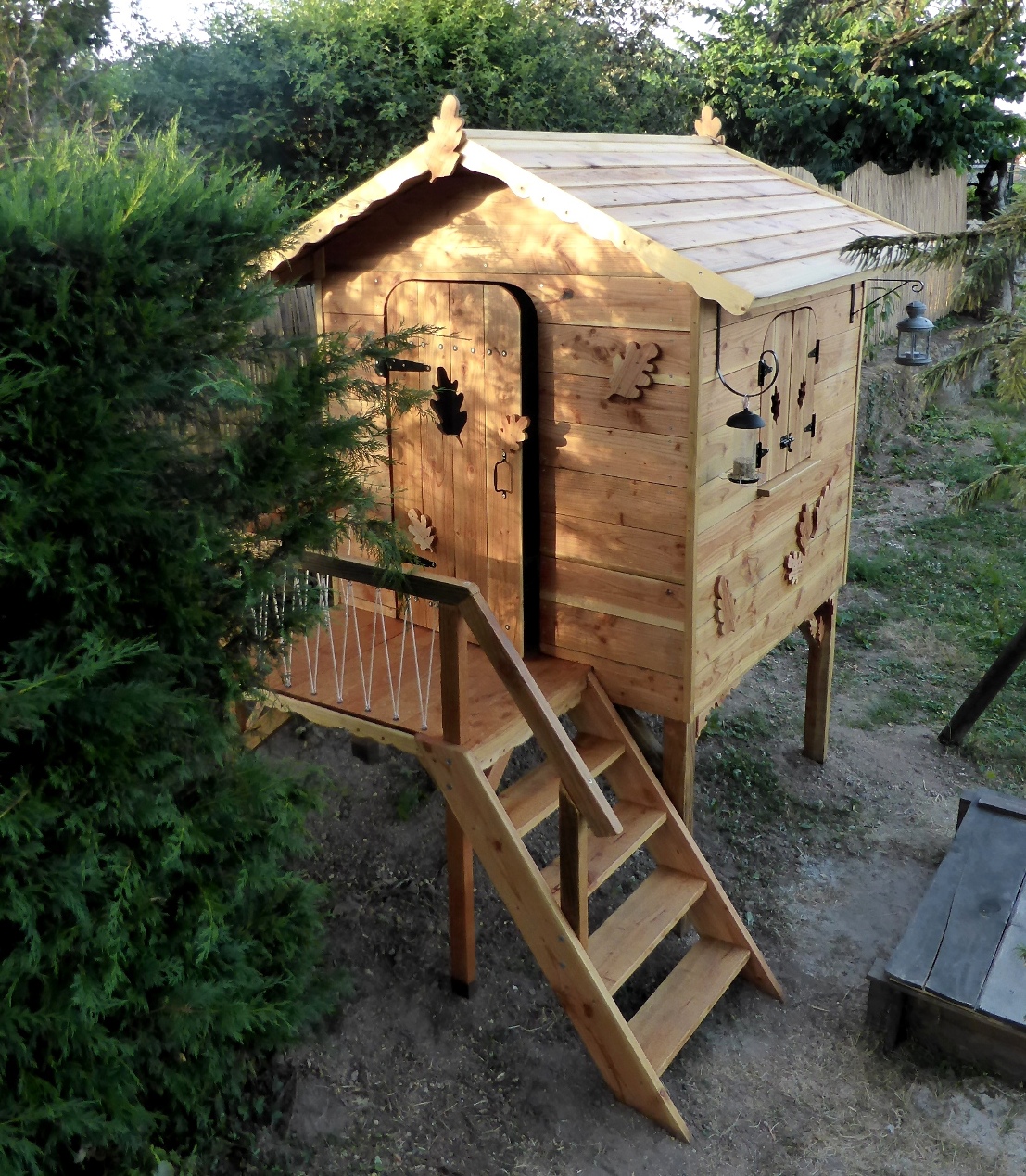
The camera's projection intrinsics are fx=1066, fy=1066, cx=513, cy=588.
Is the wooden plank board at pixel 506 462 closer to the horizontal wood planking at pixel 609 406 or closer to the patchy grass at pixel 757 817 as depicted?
the horizontal wood planking at pixel 609 406

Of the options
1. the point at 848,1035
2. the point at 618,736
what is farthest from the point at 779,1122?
the point at 618,736

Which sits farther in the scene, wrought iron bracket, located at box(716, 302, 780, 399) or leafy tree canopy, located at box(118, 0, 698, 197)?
leafy tree canopy, located at box(118, 0, 698, 197)

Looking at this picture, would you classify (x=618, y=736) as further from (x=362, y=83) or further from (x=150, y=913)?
(x=362, y=83)

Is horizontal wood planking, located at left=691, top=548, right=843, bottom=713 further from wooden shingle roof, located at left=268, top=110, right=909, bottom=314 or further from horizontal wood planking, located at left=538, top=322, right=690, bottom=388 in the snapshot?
wooden shingle roof, located at left=268, top=110, right=909, bottom=314

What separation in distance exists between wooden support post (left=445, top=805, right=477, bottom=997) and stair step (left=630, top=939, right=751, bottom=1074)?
2.74 ft

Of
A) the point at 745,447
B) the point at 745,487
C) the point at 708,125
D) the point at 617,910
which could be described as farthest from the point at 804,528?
the point at 708,125

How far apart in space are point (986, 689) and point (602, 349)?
4.20 m

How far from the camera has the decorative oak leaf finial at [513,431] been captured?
4.89 meters

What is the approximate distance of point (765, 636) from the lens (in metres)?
5.94

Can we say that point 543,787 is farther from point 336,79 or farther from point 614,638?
point 336,79

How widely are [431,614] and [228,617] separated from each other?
234 cm

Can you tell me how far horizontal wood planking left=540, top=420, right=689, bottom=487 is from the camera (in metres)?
4.69

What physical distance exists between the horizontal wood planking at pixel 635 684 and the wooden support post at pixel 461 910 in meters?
0.98

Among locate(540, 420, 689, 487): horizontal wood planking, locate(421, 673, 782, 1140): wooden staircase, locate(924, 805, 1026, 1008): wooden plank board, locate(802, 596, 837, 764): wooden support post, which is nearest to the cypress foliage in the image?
locate(421, 673, 782, 1140): wooden staircase
